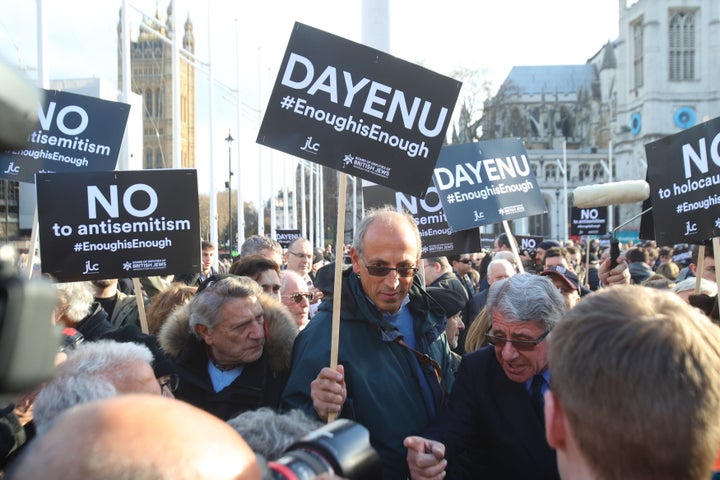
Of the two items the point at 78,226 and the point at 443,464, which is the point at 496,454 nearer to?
the point at 443,464

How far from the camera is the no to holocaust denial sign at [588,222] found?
12.3 m

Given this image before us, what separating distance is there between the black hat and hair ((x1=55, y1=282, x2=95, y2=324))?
201cm

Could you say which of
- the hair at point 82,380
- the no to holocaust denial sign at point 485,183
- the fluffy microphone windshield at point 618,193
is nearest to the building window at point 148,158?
the no to holocaust denial sign at point 485,183

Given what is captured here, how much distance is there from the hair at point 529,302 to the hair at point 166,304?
232 cm

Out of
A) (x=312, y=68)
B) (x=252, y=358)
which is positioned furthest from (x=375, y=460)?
Answer: (x=312, y=68)

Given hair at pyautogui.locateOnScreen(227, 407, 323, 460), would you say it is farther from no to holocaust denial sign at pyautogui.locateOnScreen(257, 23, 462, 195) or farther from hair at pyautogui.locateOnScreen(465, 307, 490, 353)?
hair at pyautogui.locateOnScreen(465, 307, 490, 353)

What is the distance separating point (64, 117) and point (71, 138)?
0.50 ft

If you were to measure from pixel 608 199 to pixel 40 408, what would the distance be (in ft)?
11.7

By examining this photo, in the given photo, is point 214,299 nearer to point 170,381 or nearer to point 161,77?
point 170,381

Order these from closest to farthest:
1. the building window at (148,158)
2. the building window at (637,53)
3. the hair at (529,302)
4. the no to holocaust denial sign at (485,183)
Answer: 1. the hair at (529,302)
2. the no to holocaust denial sign at (485,183)
3. the building window at (148,158)
4. the building window at (637,53)

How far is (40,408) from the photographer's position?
2035 mm

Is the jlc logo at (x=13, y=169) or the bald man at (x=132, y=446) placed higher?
the jlc logo at (x=13, y=169)

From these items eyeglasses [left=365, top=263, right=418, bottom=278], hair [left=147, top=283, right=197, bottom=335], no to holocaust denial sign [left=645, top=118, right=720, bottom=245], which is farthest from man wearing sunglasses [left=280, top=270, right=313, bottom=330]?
no to holocaust denial sign [left=645, top=118, right=720, bottom=245]

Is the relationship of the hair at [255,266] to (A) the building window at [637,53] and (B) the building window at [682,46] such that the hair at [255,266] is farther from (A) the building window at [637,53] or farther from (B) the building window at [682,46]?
(A) the building window at [637,53]
